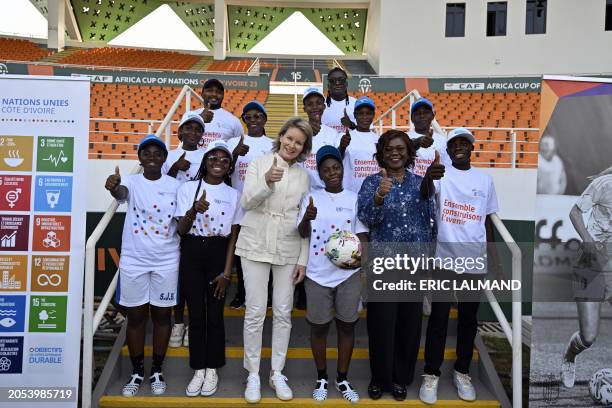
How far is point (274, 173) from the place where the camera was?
9.79 feet

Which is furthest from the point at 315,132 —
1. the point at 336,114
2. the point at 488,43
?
the point at 488,43

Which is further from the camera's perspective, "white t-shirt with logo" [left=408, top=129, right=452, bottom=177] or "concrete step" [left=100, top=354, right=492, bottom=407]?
"white t-shirt with logo" [left=408, top=129, right=452, bottom=177]

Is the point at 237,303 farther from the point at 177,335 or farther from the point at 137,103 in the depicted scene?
the point at 137,103

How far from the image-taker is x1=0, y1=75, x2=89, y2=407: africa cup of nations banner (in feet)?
10.3

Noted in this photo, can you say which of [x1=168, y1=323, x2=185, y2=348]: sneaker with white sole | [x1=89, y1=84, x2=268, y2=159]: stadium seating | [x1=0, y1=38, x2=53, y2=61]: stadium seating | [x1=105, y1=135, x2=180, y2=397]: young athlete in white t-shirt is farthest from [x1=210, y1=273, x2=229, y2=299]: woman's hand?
[x1=0, y1=38, x2=53, y2=61]: stadium seating

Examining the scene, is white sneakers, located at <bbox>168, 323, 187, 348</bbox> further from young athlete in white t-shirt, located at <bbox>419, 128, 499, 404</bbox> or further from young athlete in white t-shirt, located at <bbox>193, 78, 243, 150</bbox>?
young athlete in white t-shirt, located at <bbox>419, 128, 499, 404</bbox>

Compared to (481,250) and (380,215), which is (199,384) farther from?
(481,250)

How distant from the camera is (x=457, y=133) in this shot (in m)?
3.42

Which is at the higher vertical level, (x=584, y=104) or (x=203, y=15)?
(x=203, y=15)

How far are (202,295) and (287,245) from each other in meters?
0.66

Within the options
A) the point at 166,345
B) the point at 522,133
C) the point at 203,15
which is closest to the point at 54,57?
the point at 203,15

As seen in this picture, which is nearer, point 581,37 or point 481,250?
point 481,250

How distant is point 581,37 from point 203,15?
16629mm

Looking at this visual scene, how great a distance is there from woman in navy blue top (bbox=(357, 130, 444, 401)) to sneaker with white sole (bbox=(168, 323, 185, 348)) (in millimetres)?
1418
